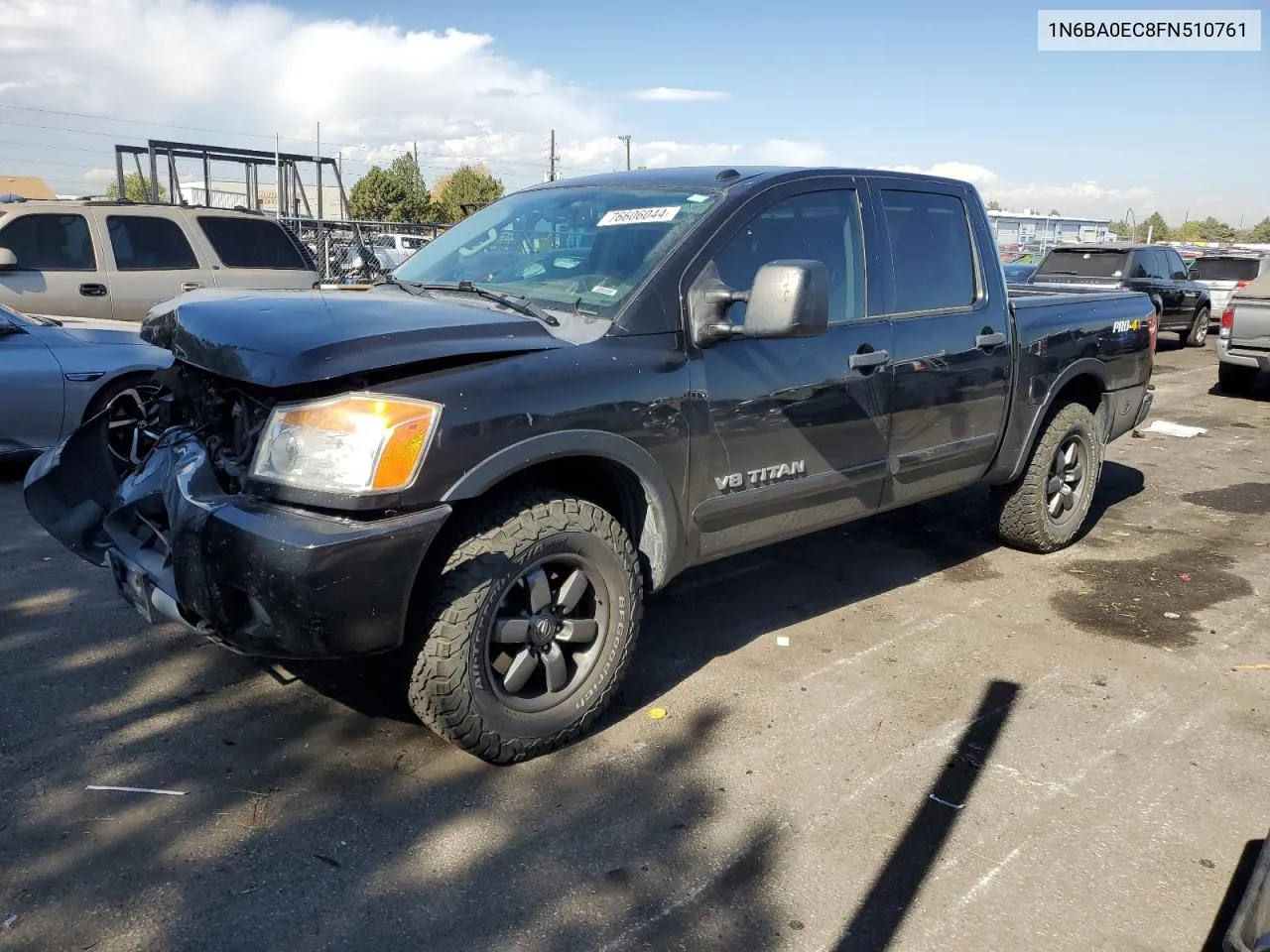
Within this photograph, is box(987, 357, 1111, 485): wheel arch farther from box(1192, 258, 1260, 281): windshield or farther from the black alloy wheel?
box(1192, 258, 1260, 281): windshield

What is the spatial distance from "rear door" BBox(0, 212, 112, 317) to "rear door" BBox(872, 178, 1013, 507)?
6971 millimetres

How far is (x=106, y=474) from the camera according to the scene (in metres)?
3.86

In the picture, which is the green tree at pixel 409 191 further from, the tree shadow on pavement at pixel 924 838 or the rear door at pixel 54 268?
the tree shadow on pavement at pixel 924 838

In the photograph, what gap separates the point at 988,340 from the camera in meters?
4.71

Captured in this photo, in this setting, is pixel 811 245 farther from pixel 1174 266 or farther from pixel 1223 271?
pixel 1223 271

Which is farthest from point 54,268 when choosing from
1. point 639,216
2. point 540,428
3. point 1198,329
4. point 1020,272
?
point 1198,329

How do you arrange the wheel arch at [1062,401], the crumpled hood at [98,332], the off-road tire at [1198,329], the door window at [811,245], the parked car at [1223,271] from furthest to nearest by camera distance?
the parked car at [1223,271] < the off-road tire at [1198,329] < the crumpled hood at [98,332] < the wheel arch at [1062,401] < the door window at [811,245]

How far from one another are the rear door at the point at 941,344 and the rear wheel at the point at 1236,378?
9.39 metres

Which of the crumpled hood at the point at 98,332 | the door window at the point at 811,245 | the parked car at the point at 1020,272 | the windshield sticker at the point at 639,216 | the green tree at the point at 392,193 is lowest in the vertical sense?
the parked car at the point at 1020,272

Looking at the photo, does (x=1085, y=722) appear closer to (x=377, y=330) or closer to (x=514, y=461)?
(x=514, y=461)

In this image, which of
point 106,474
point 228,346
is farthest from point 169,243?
point 228,346

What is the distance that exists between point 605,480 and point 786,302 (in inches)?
33.1

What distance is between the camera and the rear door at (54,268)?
322 inches

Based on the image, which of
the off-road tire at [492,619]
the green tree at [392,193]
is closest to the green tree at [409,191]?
the green tree at [392,193]
